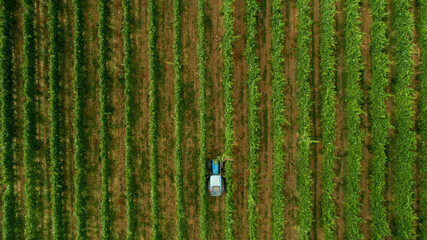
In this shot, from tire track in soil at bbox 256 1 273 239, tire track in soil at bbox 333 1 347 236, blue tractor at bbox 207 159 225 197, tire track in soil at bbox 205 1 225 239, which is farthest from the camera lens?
tire track in soil at bbox 205 1 225 239

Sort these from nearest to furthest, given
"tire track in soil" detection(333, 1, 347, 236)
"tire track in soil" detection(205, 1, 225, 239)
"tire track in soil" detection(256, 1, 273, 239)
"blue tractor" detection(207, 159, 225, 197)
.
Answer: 1. "blue tractor" detection(207, 159, 225, 197)
2. "tire track in soil" detection(333, 1, 347, 236)
3. "tire track in soil" detection(256, 1, 273, 239)
4. "tire track in soil" detection(205, 1, 225, 239)

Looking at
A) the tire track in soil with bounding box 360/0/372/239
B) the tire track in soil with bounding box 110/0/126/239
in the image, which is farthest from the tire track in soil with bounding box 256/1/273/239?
the tire track in soil with bounding box 110/0/126/239

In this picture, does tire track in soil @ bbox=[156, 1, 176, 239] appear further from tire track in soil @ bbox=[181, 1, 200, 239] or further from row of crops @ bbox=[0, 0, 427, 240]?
tire track in soil @ bbox=[181, 1, 200, 239]

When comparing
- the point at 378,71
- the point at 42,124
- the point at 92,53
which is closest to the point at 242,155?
the point at 378,71

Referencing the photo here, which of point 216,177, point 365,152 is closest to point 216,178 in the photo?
point 216,177

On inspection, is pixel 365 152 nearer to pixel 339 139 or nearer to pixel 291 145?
pixel 339 139

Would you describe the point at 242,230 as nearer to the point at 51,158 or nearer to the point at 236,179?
the point at 236,179

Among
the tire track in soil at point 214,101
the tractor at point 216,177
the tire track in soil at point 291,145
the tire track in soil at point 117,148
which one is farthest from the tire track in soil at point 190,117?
the tire track in soil at point 291,145
